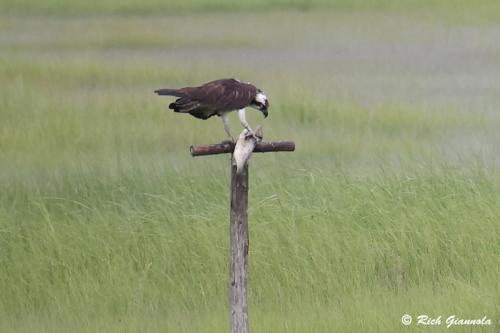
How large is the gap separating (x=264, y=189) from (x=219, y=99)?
381 cm

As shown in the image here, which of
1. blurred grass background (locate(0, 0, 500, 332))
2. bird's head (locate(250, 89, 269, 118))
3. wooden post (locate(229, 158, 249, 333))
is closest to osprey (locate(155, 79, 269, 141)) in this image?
bird's head (locate(250, 89, 269, 118))

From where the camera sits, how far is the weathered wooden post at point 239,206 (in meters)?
7.57

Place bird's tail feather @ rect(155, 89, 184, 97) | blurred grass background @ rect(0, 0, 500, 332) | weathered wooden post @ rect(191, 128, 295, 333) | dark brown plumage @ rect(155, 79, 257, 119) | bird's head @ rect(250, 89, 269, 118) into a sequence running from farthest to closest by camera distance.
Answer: blurred grass background @ rect(0, 0, 500, 332) < bird's head @ rect(250, 89, 269, 118) < weathered wooden post @ rect(191, 128, 295, 333) < dark brown plumage @ rect(155, 79, 257, 119) < bird's tail feather @ rect(155, 89, 184, 97)

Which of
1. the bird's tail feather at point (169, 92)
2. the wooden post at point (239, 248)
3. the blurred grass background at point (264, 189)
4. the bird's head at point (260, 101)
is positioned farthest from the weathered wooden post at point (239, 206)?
the blurred grass background at point (264, 189)

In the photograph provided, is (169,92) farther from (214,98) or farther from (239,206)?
(239,206)

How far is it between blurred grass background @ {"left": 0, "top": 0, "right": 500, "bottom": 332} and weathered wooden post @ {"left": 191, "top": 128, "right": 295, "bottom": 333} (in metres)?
1.00

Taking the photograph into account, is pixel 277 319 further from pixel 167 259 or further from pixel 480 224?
pixel 480 224

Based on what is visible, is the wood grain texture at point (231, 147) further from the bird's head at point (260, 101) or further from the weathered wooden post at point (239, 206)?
the bird's head at point (260, 101)

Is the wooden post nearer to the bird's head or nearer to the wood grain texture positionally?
the wood grain texture

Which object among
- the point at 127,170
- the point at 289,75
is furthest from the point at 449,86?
the point at 127,170

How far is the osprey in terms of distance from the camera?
24.5ft

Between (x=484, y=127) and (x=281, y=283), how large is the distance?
6342 mm

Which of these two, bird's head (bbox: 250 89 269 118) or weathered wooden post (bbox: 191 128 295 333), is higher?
bird's head (bbox: 250 89 269 118)

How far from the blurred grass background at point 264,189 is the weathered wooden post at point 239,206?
39.3 inches
